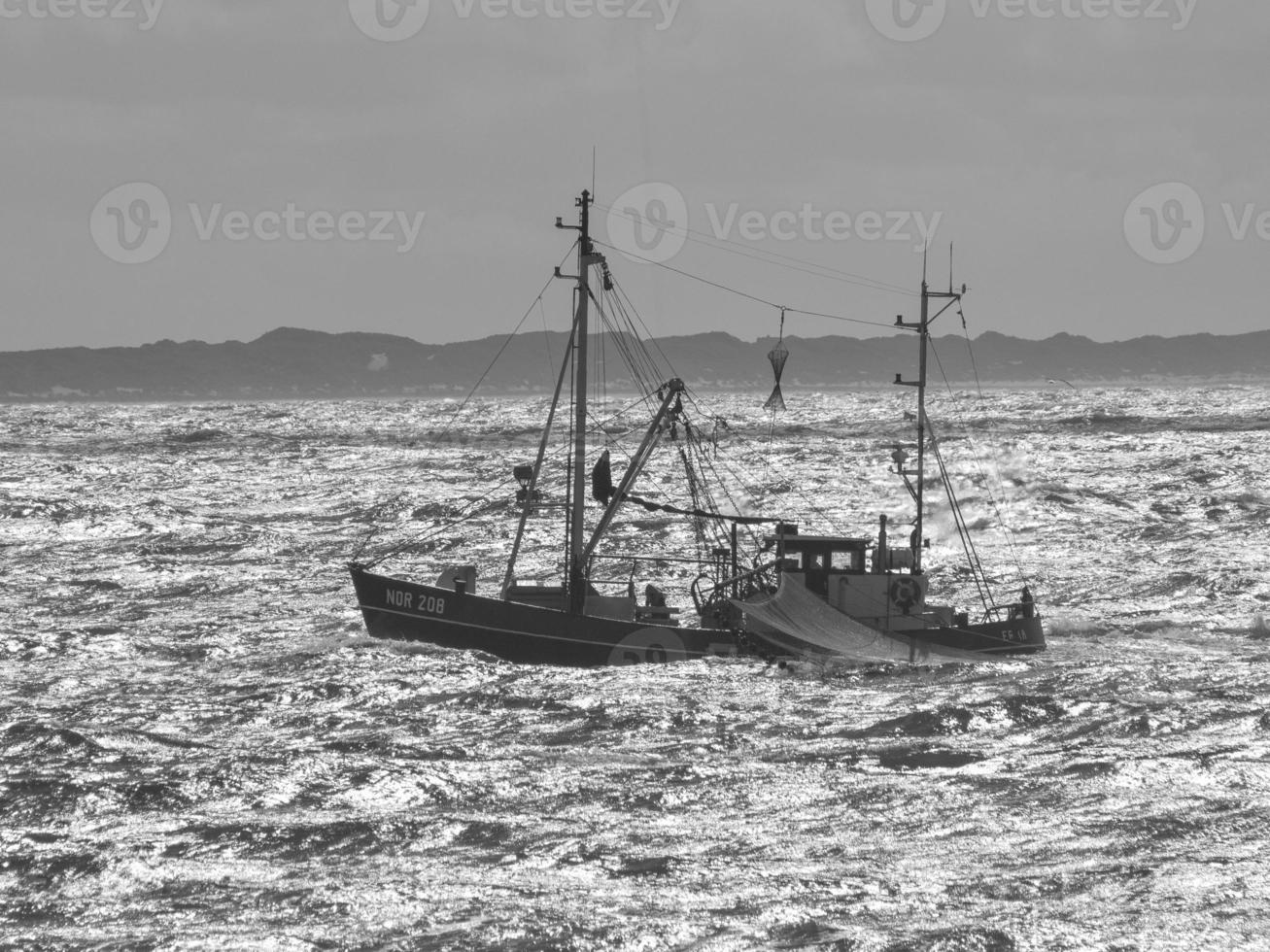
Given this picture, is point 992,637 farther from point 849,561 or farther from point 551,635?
point 551,635

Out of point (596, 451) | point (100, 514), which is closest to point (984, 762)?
point (100, 514)

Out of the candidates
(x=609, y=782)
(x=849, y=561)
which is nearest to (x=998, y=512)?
(x=849, y=561)

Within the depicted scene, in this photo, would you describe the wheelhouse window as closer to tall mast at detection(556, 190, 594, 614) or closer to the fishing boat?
the fishing boat

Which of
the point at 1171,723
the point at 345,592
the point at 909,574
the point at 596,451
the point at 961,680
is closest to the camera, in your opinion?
the point at 1171,723

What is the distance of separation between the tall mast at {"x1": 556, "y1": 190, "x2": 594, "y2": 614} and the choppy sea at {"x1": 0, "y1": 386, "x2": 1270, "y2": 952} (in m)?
3.80

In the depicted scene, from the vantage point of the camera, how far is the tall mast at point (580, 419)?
45562mm

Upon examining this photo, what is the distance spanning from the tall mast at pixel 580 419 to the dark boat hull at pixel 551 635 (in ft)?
4.64

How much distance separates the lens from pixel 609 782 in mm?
28906

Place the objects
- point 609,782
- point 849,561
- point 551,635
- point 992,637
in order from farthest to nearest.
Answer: point 849,561 < point 992,637 < point 551,635 < point 609,782

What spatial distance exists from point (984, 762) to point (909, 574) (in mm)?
17114

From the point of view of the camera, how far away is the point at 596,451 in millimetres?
134375

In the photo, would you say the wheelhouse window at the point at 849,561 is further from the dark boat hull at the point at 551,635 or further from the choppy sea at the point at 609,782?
the choppy sea at the point at 609,782

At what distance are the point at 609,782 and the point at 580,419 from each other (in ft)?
62.5

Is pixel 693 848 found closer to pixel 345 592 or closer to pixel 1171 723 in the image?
pixel 1171 723
